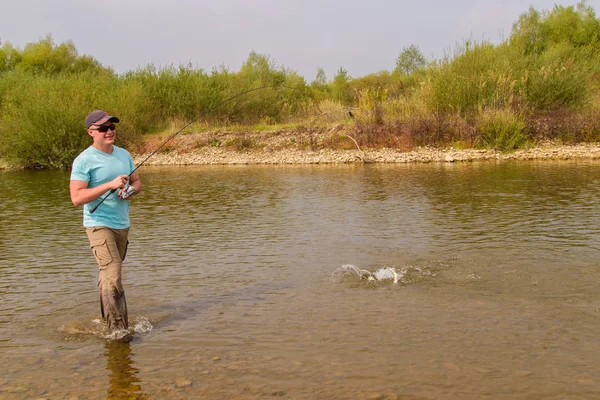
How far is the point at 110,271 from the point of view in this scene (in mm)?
5742

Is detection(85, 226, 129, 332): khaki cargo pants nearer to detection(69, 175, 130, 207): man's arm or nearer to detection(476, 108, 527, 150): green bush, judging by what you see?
detection(69, 175, 130, 207): man's arm

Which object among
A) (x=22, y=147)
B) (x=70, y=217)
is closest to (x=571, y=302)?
(x=70, y=217)

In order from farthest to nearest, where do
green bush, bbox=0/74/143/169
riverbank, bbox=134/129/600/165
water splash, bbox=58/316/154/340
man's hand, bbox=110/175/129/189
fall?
green bush, bbox=0/74/143/169 → riverbank, bbox=134/129/600/165 → water splash, bbox=58/316/154/340 → man's hand, bbox=110/175/129/189

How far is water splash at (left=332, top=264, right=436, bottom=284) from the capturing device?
7629mm

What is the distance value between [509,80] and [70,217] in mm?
19489

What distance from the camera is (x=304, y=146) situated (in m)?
29.6

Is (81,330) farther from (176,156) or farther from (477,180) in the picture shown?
(176,156)

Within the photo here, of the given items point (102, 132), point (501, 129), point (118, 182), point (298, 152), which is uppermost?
point (501, 129)

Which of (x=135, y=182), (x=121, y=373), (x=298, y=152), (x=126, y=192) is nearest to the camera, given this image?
(x=121, y=373)

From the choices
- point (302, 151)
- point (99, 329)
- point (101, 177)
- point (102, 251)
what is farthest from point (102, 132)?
point (302, 151)

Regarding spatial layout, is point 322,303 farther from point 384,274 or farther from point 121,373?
point 121,373

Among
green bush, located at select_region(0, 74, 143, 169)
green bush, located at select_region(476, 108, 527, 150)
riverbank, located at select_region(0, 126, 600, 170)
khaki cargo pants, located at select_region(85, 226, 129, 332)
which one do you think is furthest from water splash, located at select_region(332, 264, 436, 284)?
green bush, located at select_region(0, 74, 143, 169)

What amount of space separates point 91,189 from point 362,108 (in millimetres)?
24449

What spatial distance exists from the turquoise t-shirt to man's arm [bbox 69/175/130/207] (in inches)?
2.5
